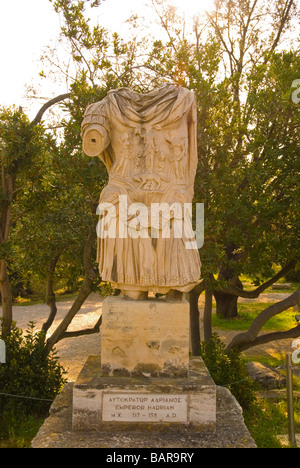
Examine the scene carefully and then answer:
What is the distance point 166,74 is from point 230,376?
4.44 meters

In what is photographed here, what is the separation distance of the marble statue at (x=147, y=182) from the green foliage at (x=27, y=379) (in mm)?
2297

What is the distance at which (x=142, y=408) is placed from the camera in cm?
313

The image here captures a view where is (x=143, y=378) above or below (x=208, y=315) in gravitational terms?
above

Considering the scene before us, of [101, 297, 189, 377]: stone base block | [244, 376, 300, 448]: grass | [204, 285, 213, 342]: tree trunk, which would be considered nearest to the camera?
[101, 297, 189, 377]: stone base block

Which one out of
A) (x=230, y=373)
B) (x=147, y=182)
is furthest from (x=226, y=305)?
(x=147, y=182)

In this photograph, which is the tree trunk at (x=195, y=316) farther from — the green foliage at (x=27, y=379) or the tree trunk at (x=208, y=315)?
the green foliage at (x=27, y=379)

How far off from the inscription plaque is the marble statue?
2.36ft

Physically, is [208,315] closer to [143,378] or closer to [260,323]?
[260,323]

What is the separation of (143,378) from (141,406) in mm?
221

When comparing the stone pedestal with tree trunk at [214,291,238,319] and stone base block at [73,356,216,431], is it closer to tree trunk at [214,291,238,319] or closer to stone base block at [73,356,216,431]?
stone base block at [73,356,216,431]

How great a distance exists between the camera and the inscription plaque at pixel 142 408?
123 inches

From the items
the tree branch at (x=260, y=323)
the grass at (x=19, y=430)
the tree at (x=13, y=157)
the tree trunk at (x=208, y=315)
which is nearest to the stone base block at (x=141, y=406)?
the grass at (x=19, y=430)

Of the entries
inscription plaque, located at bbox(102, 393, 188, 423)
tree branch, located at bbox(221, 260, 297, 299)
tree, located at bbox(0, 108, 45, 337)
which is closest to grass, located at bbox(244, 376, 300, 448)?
tree branch, located at bbox(221, 260, 297, 299)

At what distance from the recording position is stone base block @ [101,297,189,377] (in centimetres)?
333
